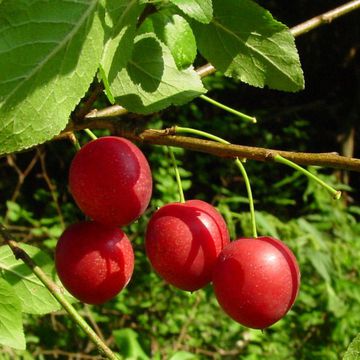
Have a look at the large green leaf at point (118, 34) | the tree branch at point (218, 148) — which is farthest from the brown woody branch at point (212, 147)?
the large green leaf at point (118, 34)

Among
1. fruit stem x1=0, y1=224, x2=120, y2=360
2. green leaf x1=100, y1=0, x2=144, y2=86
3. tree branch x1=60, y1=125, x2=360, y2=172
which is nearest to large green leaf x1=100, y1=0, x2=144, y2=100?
green leaf x1=100, y1=0, x2=144, y2=86

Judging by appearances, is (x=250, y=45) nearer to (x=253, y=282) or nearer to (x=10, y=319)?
(x=253, y=282)

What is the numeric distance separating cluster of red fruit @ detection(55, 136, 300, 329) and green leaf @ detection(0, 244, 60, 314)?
14 centimetres

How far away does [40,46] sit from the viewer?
1.98ft

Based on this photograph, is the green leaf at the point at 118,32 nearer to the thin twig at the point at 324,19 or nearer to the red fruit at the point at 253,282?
the red fruit at the point at 253,282

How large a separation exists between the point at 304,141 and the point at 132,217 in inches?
146

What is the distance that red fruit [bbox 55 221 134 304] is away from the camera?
92cm

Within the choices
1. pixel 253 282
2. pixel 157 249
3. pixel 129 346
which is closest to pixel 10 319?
pixel 157 249

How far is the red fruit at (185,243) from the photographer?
90 cm

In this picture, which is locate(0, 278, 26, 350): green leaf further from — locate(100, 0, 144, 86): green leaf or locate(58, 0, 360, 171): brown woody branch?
locate(100, 0, 144, 86): green leaf

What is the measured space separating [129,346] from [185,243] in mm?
1130

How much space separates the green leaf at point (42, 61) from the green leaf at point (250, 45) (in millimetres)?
252

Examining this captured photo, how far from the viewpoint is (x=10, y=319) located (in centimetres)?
95

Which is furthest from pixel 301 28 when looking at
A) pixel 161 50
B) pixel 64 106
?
pixel 64 106
